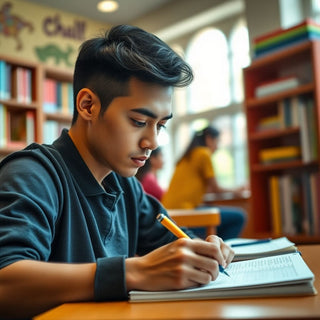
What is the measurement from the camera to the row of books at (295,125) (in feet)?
10.1

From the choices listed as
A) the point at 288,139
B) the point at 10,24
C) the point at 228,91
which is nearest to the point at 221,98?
the point at 228,91

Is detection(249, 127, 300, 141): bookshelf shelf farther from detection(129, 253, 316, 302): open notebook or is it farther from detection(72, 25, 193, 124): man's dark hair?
detection(129, 253, 316, 302): open notebook

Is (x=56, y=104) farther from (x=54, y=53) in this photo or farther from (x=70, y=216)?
(x=70, y=216)

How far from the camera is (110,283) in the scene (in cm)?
59

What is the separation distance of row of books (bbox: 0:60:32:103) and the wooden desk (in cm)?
337

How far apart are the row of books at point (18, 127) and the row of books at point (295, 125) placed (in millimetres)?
1926

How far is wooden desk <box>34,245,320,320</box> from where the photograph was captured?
454 millimetres

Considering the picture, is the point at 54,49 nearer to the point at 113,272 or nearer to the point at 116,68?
the point at 116,68

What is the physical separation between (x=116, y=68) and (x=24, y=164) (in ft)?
0.85

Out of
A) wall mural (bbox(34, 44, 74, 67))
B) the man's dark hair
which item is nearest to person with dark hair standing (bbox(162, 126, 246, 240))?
the man's dark hair

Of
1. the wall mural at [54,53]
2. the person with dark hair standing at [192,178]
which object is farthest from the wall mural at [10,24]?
the person with dark hair standing at [192,178]

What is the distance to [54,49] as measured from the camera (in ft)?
17.9

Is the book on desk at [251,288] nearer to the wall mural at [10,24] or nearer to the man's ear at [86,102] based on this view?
the man's ear at [86,102]

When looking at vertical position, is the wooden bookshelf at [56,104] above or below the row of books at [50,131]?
above
